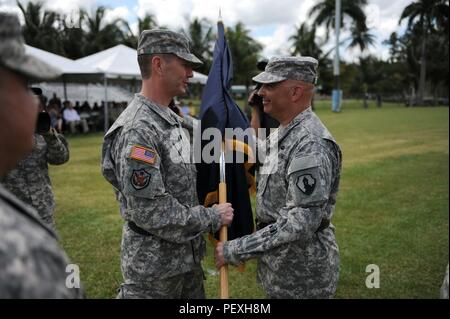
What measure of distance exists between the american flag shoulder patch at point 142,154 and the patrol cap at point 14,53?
115cm

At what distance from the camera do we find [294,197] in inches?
82.5

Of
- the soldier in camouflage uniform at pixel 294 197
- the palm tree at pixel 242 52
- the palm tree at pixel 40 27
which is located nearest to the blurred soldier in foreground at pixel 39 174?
the soldier in camouflage uniform at pixel 294 197

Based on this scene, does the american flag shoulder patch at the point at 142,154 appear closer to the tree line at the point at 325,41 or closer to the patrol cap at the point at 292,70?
the patrol cap at the point at 292,70

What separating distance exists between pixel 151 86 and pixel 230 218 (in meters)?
0.88

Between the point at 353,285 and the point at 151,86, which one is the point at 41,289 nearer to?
the point at 151,86

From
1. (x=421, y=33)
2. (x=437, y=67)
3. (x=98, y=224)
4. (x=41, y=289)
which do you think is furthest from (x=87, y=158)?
(x=437, y=67)

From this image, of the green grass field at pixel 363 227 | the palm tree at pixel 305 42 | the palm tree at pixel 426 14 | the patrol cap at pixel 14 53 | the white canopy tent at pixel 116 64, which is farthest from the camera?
the palm tree at pixel 426 14

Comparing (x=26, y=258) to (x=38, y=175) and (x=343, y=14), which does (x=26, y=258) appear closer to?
(x=38, y=175)

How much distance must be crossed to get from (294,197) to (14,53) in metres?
1.52

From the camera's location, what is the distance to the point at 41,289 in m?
0.77

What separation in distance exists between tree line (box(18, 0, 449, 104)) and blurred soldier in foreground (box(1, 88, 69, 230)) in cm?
1207

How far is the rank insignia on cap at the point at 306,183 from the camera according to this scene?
80.9 inches

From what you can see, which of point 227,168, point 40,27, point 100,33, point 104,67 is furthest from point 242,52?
point 227,168

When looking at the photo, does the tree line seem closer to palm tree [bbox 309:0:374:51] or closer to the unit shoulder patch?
palm tree [bbox 309:0:374:51]
